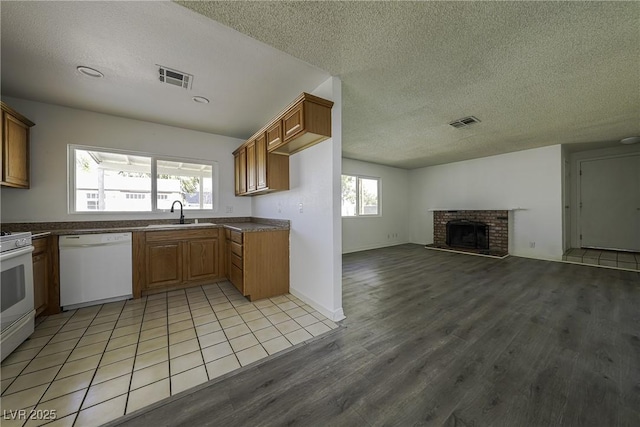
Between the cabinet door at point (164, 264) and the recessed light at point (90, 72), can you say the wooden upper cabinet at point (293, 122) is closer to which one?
the recessed light at point (90, 72)

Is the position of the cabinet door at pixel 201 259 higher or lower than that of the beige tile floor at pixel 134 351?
higher

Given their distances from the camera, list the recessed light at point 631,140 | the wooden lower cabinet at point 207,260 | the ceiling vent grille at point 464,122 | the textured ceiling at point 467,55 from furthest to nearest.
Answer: the recessed light at point 631,140
the ceiling vent grille at point 464,122
the wooden lower cabinet at point 207,260
the textured ceiling at point 467,55

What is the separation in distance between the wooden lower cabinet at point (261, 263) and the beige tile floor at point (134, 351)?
0.18 meters

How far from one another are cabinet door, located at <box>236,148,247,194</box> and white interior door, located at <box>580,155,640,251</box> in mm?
7710

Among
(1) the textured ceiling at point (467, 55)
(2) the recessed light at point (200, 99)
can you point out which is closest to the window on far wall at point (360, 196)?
(1) the textured ceiling at point (467, 55)

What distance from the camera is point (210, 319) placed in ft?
7.94

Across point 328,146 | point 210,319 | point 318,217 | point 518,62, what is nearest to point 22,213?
point 210,319

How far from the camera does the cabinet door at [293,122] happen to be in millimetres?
2264

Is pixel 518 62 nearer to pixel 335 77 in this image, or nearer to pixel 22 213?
pixel 335 77

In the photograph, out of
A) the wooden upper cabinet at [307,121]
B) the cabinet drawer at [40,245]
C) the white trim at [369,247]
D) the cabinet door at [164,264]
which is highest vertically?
the wooden upper cabinet at [307,121]

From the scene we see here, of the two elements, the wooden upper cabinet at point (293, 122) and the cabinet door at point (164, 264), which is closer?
the wooden upper cabinet at point (293, 122)

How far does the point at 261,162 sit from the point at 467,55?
99.3 inches

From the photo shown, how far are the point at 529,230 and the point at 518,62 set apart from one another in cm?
468

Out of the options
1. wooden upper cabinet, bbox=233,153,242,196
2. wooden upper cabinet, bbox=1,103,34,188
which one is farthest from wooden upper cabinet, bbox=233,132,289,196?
wooden upper cabinet, bbox=1,103,34,188
